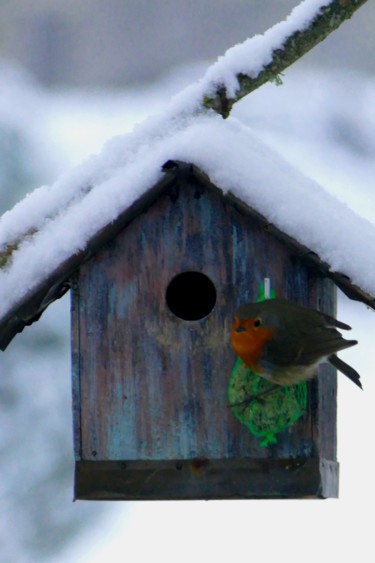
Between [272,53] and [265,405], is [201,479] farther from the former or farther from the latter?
[272,53]

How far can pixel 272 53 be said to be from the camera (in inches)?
174

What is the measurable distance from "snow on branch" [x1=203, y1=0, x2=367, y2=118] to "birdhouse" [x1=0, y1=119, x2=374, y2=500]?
277 millimetres

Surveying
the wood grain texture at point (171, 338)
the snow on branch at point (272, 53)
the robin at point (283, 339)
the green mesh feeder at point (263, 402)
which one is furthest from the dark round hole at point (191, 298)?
the snow on branch at point (272, 53)

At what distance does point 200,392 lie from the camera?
4.41 metres

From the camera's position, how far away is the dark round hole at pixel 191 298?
4695 mm

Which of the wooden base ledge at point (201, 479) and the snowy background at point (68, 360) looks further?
the snowy background at point (68, 360)

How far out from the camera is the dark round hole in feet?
15.4

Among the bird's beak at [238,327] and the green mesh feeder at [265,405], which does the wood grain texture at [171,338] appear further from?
the bird's beak at [238,327]

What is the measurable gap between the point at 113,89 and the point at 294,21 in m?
5.08

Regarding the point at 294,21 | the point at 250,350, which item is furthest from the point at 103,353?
the point at 294,21

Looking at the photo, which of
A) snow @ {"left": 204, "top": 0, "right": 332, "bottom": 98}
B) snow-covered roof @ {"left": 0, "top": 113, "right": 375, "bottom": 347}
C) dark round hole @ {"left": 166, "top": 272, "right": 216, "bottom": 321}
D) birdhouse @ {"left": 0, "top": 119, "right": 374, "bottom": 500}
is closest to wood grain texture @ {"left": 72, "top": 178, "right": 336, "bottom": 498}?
birdhouse @ {"left": 0, "top": 119, "right": 374, "bottom": 500}

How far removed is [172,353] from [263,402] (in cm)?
31

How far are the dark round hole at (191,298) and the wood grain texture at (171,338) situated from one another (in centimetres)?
22

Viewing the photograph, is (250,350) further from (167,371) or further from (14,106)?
(14,106)
